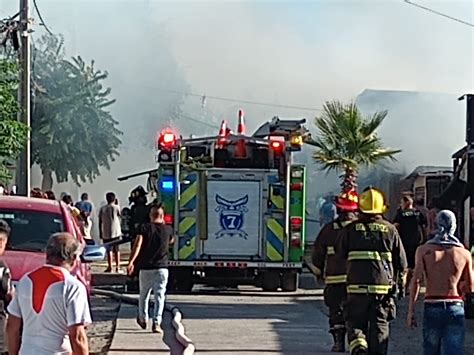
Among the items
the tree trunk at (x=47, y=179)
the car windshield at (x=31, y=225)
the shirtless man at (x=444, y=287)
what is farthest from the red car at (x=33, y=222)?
the tree trunk at (x=47, y=179)

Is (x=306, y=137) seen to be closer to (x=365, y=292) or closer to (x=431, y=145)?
(x=365, y=292)

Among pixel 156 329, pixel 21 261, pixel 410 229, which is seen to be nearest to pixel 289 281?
pixel 410 229

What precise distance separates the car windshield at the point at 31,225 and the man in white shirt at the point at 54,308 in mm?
4598

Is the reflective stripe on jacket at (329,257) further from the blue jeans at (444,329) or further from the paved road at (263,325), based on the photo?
the blue jeans at (444,329)

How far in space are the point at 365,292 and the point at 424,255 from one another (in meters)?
0.67

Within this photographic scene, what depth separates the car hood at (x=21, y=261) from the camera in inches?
376

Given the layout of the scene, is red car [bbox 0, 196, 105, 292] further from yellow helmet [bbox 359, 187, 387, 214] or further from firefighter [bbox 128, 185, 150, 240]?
firefighter [bbox 128, 185, 150, 240]

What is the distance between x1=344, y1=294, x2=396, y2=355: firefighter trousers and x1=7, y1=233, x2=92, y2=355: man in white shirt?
3.60 metres

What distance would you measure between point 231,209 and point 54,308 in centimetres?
1242

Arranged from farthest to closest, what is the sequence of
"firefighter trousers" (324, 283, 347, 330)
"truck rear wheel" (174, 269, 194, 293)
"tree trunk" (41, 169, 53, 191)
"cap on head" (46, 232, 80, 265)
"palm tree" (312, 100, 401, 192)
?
"tree trunk" (41, 169, 53, 191)
"palm tree" (312, 100, 401, 192)
"truck rear wheel" (174, 269, 194, 293)
"firefighter trousers" (324, 283, 347, 330)
"cap on head" (46, 232, 80, 265)

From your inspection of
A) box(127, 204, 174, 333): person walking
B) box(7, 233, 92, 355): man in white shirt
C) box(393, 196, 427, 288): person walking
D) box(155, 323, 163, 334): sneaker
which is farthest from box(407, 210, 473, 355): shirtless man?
box(393, 196, 427, 288): person walking

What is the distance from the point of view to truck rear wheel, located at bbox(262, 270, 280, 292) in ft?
62.0

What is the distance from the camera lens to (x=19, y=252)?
406 inches

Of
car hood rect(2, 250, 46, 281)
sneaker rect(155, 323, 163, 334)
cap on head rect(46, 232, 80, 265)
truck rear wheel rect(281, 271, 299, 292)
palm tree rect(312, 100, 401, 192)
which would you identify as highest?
palm tree rect(312, 100, 401, 192)
